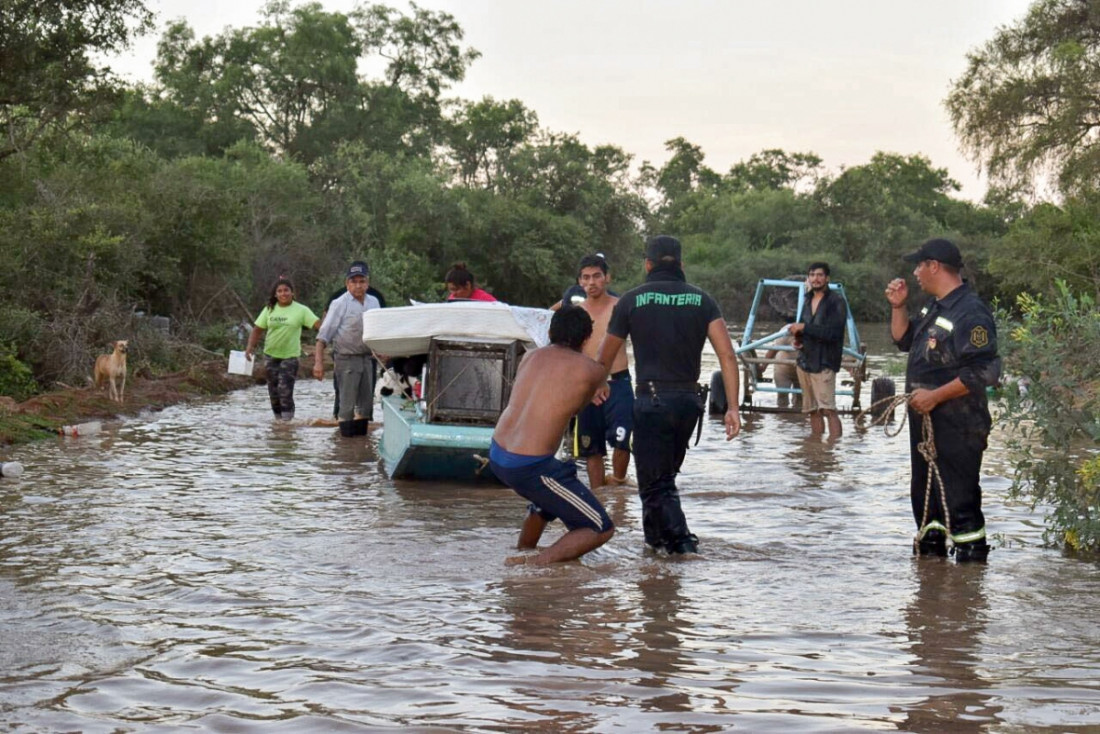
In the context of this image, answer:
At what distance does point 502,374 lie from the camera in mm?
12711

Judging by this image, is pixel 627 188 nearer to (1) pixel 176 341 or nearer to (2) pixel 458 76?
(2) pixel 458 76

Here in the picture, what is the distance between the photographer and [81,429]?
16.2 m

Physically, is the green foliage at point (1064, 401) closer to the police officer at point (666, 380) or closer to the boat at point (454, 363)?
the police officer at point (666, 380)

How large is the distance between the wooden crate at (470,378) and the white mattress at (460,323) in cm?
15

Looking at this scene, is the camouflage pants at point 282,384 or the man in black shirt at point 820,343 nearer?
the man in black shirt at point 820,343

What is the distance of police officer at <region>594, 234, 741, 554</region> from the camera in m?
8.81

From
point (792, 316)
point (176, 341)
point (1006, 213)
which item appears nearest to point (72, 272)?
point (176, 341)

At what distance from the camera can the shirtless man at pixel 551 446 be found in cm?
834

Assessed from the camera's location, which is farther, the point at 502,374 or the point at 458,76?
the point at 458,76

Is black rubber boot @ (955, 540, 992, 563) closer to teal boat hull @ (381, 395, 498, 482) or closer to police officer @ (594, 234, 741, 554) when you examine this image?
police officer @ (594, 234, 741, 554)

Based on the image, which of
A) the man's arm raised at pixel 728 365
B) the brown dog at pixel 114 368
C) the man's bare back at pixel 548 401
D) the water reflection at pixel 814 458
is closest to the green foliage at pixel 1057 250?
the water reflection at pixel 814 458

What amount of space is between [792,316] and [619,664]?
1474 centimetres

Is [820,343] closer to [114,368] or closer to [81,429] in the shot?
[81,429]

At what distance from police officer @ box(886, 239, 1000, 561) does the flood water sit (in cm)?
35
